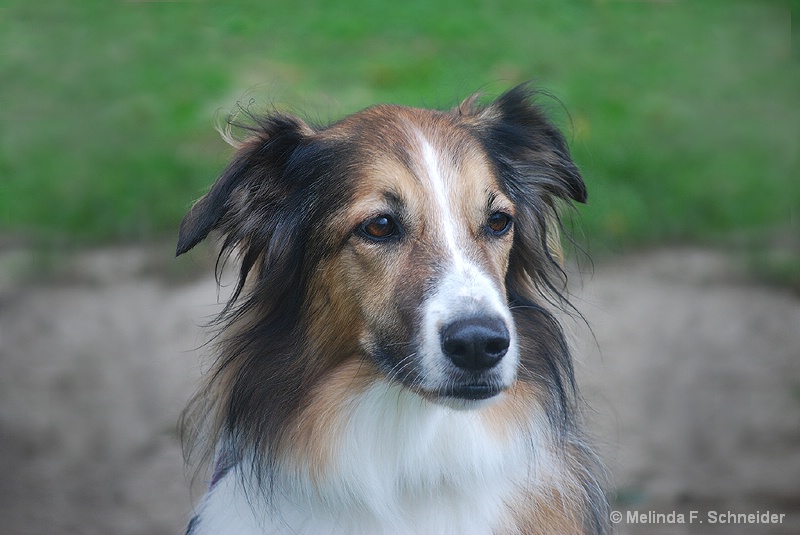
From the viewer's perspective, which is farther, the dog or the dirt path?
the dirt path

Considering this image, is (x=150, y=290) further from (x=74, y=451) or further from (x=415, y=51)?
(x=415, y=51)

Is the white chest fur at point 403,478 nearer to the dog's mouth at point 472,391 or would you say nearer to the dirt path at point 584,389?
the dog's mouth at point 472,391

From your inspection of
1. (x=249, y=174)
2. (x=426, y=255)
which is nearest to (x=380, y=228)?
(x=426, y=255)

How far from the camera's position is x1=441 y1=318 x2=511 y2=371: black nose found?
2.73 m

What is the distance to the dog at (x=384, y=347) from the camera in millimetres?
3004

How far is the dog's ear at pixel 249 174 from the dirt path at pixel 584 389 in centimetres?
193

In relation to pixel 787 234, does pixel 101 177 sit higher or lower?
higher

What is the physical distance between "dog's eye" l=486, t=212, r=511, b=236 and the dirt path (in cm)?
155

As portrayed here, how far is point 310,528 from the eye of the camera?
3.09 metres

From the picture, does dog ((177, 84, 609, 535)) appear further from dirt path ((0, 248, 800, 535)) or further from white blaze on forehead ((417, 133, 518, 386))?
dirt path ((0, 248, 800, 535))

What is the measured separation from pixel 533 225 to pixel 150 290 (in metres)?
4.58

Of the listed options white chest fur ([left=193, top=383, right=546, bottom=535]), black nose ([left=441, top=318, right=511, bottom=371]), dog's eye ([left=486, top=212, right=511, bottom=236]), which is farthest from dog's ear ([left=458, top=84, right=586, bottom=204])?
white chest fur ([left=193, top=383, right=546, bottom=535])

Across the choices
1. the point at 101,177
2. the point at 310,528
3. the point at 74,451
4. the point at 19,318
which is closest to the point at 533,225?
the point at 310,528

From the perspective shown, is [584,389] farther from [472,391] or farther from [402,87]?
[402,87]
